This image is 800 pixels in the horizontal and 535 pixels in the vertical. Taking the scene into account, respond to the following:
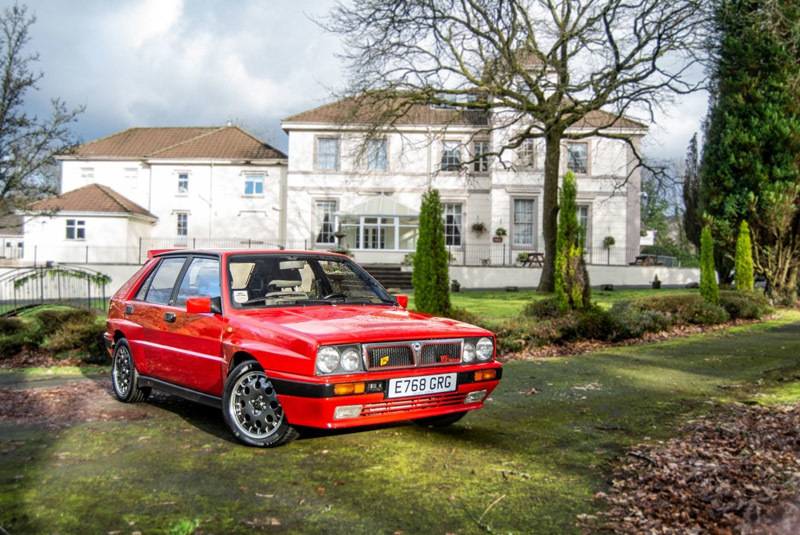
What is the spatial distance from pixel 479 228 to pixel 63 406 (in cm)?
3033

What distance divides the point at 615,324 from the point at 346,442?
8.04 meters

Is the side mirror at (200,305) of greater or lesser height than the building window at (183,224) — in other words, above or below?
below

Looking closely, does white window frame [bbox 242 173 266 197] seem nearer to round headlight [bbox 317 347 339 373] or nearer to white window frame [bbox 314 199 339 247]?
white window frame [bbox 314 199 339 247]

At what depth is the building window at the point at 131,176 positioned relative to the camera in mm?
40969

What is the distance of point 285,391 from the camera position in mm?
4441

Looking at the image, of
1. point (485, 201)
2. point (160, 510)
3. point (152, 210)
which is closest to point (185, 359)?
point (160, 510)

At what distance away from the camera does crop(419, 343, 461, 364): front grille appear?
480 cm

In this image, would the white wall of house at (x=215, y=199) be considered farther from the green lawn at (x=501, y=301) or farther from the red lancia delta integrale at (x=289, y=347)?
the red lancia delta integrale at (x=289, y=347)

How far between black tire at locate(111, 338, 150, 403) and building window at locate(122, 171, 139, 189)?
37.6 meters

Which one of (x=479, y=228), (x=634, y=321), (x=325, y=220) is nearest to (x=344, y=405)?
(x=634, y=321)

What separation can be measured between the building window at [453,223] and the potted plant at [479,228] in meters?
1.03

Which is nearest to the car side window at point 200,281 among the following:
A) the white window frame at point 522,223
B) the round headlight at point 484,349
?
the round headlight at point 484,349

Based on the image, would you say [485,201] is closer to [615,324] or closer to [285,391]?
[615,324]

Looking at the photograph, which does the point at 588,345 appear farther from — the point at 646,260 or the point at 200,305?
the point at 646,260
